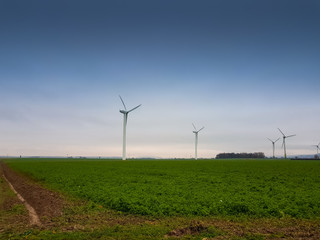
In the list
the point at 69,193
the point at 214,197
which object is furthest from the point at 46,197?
the point at 214,197

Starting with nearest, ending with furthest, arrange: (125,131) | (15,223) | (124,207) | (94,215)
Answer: (15,223) < (94,215) < (124,207) < (125,131)

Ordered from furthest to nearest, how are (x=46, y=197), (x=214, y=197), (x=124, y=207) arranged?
(x=46, y=197) < (x=214, y=197) < (x=124, y=207)

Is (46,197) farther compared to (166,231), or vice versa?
(46,197)

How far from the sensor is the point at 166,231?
12.1 m

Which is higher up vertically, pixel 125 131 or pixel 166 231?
pixel 125 131

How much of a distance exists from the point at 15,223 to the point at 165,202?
28.5ft

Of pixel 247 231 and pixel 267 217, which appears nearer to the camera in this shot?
pixel 247 231

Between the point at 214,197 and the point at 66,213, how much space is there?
10091mm

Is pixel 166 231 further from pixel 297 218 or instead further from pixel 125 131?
pixel 125 131

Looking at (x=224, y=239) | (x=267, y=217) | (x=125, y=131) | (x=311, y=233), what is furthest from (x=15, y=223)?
(x=125, y=131)

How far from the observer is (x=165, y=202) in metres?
17.4

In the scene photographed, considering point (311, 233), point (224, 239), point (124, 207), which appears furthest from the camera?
point (124, 207)

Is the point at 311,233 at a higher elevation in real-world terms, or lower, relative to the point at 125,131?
lower

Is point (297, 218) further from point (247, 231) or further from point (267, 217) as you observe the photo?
point (247, 231)
